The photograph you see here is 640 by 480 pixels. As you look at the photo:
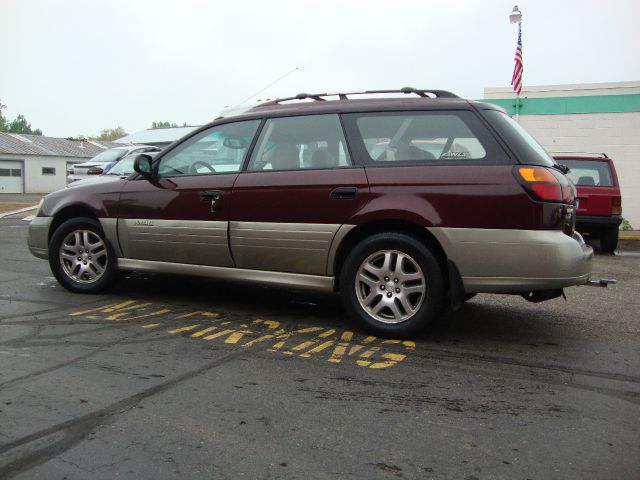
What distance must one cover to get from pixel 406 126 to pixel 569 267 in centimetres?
157

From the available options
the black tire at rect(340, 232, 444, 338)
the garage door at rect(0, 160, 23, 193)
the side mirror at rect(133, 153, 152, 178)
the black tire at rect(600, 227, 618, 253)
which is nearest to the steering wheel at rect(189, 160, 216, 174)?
the side mirror at rect(133, 153, 152, 178)

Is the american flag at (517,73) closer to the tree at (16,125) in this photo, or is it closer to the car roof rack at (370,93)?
the car roof rack at (370,93)

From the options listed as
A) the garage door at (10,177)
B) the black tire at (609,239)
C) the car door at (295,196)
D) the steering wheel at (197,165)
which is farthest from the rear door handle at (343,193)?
the garage door at (10,177)

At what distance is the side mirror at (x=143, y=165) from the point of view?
5434 mm

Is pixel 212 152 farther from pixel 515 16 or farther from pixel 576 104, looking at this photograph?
pixel 515 16

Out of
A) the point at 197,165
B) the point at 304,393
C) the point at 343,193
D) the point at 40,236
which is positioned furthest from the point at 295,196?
the point at 40,236

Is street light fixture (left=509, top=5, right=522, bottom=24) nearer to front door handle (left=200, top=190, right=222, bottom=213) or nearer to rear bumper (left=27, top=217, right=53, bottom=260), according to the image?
front door handle (left=200, top=190, right=222, bottom=213)

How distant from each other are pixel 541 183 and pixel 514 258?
21.5 inches

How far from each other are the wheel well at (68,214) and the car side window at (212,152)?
3.08 ft

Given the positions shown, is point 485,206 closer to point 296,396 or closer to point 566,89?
point 296,396

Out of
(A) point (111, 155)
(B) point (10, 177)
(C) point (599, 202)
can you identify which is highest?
(B) point (10, 177)

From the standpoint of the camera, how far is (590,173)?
1040cm

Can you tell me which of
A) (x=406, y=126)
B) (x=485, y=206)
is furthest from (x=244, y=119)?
(x=485, y=206)

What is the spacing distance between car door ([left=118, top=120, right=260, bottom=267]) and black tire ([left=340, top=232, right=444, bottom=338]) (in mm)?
1172
